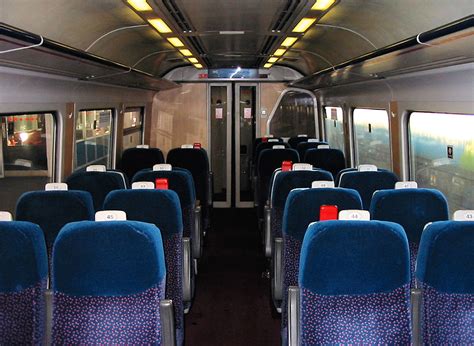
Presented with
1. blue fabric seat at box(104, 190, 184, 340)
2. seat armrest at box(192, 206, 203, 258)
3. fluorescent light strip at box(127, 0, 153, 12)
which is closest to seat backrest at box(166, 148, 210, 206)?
seat armrest at box(192, 206, 203, 258)

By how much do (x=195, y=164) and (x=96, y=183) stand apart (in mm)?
2793

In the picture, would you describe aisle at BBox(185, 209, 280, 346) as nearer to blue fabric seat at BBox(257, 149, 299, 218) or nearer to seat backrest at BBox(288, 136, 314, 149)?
blue fabric seat at BBox(257, 149, 299, 218)

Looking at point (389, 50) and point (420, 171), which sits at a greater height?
point (389, 50)

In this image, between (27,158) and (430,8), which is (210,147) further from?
(430,8)

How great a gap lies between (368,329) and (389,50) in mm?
2652

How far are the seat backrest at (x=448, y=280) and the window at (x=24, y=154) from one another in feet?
13.8

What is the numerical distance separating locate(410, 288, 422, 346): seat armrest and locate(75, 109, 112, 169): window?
5.29 m

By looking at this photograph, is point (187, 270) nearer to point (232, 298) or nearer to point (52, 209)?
point (52, 209)

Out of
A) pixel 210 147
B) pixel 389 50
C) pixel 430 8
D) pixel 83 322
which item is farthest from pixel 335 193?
pixel 210 147

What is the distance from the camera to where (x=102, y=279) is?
2.71 meters

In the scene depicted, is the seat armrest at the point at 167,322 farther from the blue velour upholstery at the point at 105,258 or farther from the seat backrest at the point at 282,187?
the seat backrest at the point at 282,187

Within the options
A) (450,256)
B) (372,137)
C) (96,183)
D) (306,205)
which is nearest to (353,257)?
(450,256)

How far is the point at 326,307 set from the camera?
2668mm

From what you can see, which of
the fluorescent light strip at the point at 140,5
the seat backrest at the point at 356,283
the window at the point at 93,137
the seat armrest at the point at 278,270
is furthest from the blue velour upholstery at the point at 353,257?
the window at the point at 93,137
